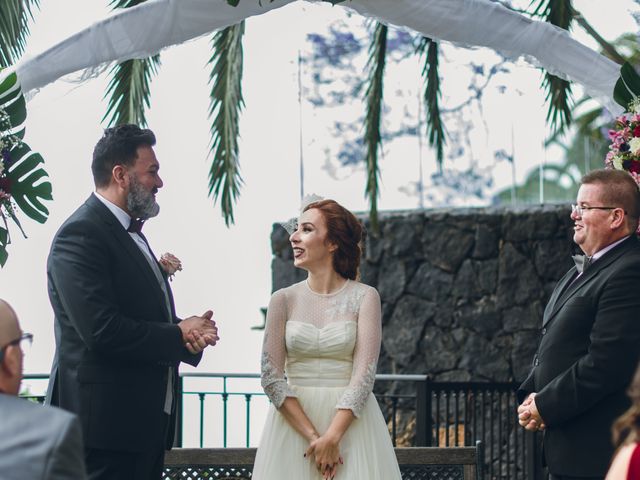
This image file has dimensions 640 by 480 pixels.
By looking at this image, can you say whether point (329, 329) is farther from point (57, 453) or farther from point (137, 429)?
point (57, 453)

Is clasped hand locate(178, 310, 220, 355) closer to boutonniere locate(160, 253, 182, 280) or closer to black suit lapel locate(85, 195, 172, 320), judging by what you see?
black suit lapel locate(85, 195, 172, 320)

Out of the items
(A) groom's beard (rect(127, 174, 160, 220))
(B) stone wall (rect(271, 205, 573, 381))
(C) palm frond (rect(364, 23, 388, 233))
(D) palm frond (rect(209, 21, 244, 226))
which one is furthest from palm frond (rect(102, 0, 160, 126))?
(B) stone wall (rect(271, 205, 573, 381))

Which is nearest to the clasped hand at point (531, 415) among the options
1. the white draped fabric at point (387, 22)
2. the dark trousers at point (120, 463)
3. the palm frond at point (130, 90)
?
the dark trousers at point (120, 463)

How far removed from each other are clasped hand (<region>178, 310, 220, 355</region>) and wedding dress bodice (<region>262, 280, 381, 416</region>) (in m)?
0.72

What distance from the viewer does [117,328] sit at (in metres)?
4.88

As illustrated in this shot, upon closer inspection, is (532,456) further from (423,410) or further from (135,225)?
(135,225)

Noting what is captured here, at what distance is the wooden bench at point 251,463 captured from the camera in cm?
685

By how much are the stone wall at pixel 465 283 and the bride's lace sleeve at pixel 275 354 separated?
7.83 m

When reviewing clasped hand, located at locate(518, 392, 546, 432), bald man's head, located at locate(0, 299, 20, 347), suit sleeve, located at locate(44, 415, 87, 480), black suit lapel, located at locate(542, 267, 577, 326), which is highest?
black suit lapel, located at locate(542, 267, 577, 326)

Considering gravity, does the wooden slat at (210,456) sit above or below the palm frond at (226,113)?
below

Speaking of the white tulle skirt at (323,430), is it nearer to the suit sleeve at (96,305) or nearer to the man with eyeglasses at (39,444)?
the suit sleeve at (96,305)

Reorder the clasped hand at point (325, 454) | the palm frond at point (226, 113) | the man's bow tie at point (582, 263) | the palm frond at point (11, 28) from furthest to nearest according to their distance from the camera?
1. the palm frond at point (226, 113)
2. the palm frond at point (11, 28)
3. the clasped hand at point (325, 454)
4. the man's bow tie at point (582, 263)

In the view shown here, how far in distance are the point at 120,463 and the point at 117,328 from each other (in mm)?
574

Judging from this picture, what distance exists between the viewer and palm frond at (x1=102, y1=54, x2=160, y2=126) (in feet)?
29.0
